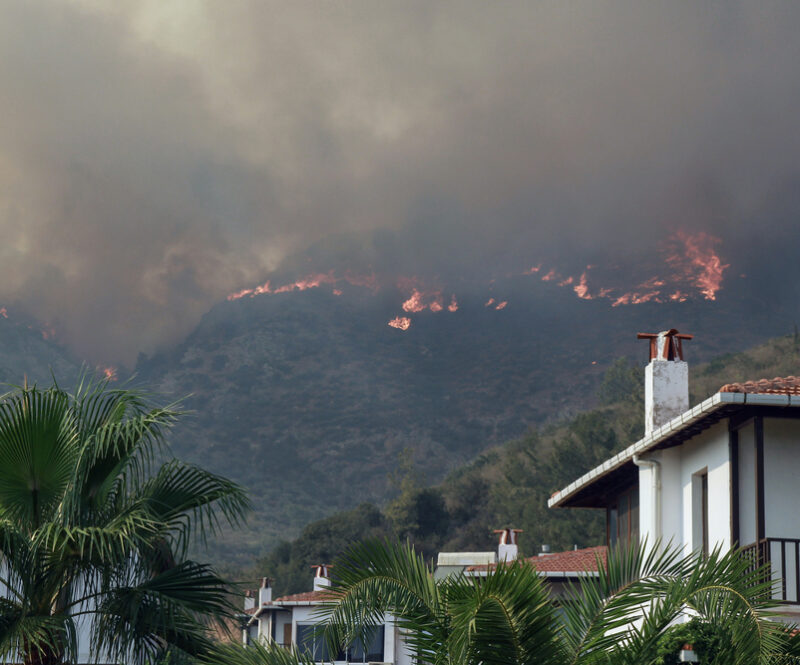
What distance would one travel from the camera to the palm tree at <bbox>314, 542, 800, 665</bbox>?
9.12 m

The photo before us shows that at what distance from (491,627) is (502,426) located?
147 m

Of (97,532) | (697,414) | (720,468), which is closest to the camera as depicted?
(97,532)

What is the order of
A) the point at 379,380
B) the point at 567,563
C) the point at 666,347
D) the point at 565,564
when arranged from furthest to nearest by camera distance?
1. the point at 379,380
2. the point at 567,563
3. the point at 565,564
4. the point at 666,347

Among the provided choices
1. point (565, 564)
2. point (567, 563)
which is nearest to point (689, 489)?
point (565, 564)

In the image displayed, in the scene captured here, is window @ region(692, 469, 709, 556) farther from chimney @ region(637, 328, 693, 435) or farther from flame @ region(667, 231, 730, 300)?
flame @ region(667, 231, 730, 300)

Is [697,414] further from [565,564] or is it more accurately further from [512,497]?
[512,497]

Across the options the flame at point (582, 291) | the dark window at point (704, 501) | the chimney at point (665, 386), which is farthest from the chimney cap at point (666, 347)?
the flame at point (582, 291)

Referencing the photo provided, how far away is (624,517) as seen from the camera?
24.0 m

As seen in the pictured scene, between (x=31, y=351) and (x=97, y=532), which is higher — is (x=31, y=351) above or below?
above

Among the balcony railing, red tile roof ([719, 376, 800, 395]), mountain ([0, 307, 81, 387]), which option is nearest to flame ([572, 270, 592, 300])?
mountain ([0, 307, 81, 387])

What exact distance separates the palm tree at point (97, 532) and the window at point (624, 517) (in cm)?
1233

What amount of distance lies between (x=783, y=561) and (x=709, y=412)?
2.37 meters

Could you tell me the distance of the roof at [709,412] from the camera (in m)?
16.2

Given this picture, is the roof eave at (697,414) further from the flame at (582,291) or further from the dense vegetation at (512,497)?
the flame at (582,291)
